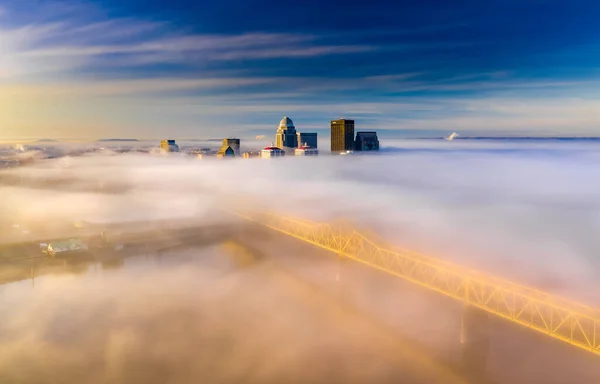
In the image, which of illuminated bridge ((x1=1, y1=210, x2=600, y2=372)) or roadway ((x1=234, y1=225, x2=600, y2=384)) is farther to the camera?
illuminated bridge ((x1=1, y1=210, x2=600, y2=372))

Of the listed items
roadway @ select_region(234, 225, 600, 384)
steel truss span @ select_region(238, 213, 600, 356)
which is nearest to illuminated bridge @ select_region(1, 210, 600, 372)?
steel truss span @ select_region(238, 213, 600, 356)

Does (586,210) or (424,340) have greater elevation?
(424,340)

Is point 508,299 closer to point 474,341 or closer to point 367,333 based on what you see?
point 474,341

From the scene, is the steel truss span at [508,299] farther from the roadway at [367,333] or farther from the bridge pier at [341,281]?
the bridge pier at [341,281]

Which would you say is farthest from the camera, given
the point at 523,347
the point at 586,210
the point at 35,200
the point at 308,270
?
the point at 586,210

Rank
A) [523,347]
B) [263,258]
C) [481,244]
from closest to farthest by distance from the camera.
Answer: [523,347] < [263,258] < [481,244]

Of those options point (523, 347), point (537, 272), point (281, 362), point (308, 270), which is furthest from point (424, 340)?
point (537, 272)

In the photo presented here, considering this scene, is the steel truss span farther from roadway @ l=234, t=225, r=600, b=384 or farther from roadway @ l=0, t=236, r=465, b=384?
roadway @ l=0, t=236, r=465, b=384

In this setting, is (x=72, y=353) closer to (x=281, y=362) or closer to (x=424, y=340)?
(x=281, y=362)

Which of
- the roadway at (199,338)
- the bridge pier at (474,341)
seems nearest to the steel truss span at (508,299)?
the bridge pier at (474,341)
